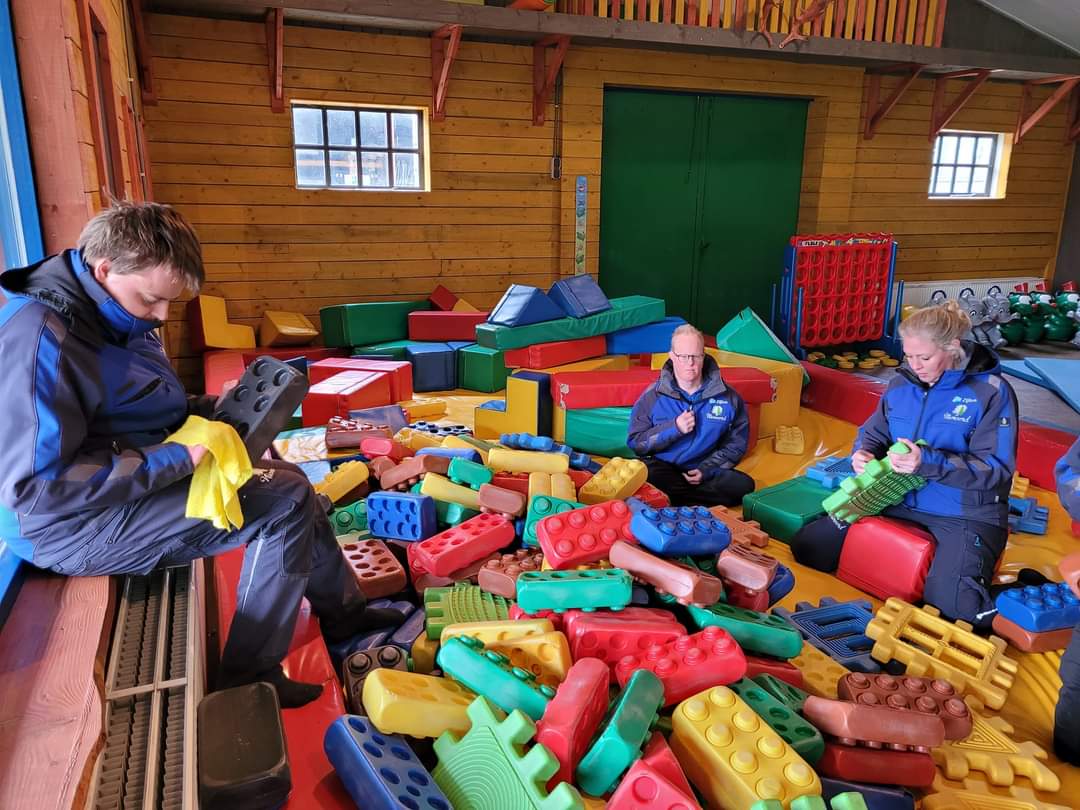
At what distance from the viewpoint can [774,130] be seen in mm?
7594

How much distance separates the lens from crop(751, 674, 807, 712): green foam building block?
188 centimetres

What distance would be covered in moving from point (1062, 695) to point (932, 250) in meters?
7.56

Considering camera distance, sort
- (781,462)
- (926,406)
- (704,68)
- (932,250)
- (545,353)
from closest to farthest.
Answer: (926,406) → (781,462) → (545,353) → (704,68) → (932,250)

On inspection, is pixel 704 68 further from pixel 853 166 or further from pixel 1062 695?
pixel 1062 695

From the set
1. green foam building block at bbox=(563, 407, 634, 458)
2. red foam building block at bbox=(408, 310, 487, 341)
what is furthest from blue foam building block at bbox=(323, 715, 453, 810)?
red foam building block at bbox=(408, 310, 487, 341)

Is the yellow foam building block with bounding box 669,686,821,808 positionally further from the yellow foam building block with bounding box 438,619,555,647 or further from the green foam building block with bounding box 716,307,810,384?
the green foam building block with bounding box 716,307,810,384

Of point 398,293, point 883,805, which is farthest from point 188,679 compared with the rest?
point 398,293

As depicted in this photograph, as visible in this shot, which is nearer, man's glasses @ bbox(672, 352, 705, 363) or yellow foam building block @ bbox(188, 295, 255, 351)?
man's glasses @ bbox(672, 352, 705, 363)

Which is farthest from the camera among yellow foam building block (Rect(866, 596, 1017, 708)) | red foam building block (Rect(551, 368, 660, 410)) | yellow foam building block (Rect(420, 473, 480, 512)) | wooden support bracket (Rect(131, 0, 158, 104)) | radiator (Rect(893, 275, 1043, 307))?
radiator (Rect(893, 275, 1043, 307))

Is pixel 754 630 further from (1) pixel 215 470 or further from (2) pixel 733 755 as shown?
(1) pixel 215 470

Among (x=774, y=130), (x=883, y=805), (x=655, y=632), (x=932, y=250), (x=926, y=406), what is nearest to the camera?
(x=883, y=805)

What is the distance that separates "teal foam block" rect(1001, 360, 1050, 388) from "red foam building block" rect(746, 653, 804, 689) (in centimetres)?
388

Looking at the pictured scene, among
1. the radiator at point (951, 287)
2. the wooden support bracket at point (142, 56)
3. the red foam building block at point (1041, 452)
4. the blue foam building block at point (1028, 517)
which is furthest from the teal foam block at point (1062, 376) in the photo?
the wooden support bracket at point (142, 56)

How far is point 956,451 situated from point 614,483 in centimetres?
132
